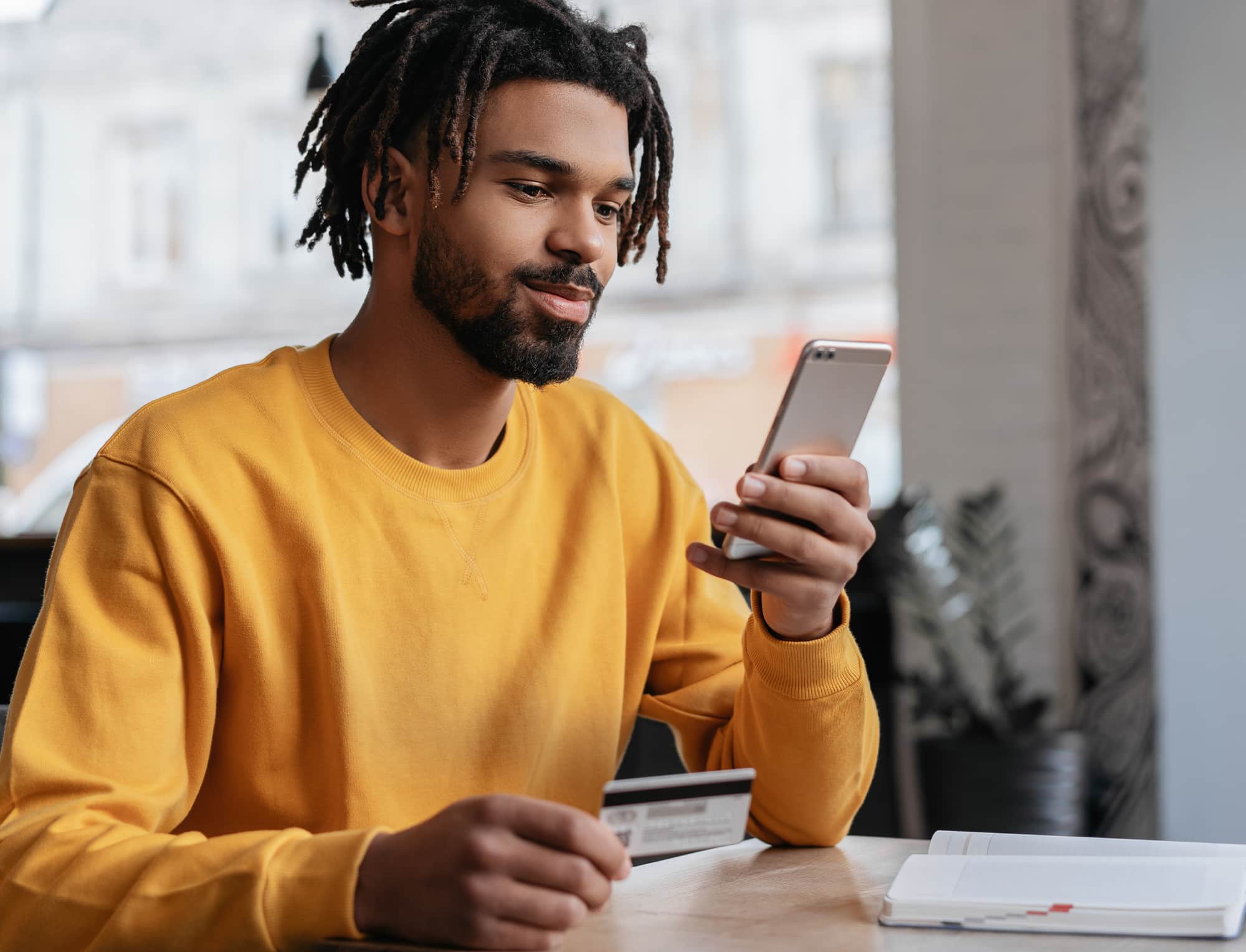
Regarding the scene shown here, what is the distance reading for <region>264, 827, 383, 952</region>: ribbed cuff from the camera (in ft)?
2.64

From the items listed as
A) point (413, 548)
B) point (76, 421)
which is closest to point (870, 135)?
point (76, 421)

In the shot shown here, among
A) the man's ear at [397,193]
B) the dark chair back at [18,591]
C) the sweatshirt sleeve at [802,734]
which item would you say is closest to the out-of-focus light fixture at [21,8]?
the dark chair back at [18,591]

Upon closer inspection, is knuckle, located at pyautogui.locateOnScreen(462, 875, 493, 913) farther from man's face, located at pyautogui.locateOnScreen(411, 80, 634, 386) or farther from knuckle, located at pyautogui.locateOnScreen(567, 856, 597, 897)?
man's face, located at pyautogui.locateOnScreen(411, 80, 634, 386)

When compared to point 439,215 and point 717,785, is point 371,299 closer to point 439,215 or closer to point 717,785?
point 439,215

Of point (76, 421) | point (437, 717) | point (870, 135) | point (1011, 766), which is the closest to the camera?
point (437, 717)

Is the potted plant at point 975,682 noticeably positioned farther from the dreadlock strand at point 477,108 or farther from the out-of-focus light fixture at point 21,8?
the out-of-focus light fixture at point 21,8

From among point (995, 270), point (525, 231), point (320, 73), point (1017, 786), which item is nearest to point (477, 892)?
point (525, 231)

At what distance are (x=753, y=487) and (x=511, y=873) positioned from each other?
1.12 feet

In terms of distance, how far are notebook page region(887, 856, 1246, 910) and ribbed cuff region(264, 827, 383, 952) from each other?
1.13ft

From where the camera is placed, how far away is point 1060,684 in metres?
3.17

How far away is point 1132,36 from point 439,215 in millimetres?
2400

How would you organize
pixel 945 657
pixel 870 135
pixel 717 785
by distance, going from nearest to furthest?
pixel 717 785 < pixel 945 657 < pixel 870 135

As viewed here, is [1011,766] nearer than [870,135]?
Yes

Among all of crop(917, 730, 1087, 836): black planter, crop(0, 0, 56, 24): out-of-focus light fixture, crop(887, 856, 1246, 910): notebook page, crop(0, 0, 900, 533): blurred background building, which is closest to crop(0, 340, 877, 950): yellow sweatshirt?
crop(887, 856, 1246, 910): notebook page
